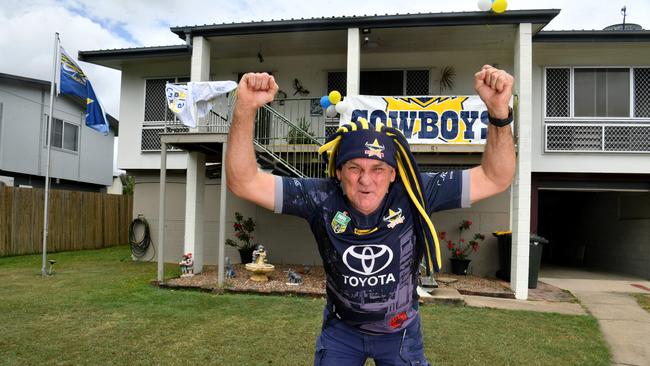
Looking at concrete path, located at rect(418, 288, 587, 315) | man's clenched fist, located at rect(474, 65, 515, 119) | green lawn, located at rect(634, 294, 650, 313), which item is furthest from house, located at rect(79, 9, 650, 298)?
man's clenched fist, located at rect(474, 65, 515, 119)

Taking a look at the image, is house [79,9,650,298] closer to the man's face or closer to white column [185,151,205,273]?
white column [185,151,205,273]

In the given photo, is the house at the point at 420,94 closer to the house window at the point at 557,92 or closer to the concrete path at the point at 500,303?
the house window at the point at 557,92

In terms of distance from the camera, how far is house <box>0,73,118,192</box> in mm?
17266

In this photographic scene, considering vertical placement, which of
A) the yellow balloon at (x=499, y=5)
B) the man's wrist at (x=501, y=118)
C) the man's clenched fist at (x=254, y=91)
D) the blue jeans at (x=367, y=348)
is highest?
the yellow balloon at (x=499, y=5)

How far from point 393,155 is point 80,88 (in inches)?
404

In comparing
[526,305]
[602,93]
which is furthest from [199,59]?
[602,93]

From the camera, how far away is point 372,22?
922 cm

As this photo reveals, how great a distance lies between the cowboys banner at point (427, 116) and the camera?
8992mm

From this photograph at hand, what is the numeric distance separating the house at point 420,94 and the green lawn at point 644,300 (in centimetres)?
193

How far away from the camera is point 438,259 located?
2189 mm

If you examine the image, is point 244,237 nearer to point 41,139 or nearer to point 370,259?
point 370,259

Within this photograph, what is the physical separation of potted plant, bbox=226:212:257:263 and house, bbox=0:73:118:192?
412 inches

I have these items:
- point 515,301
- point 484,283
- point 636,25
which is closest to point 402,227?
point 515,301

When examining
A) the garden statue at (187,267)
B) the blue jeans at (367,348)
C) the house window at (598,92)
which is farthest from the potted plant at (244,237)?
the blue jeans at (367,348)
